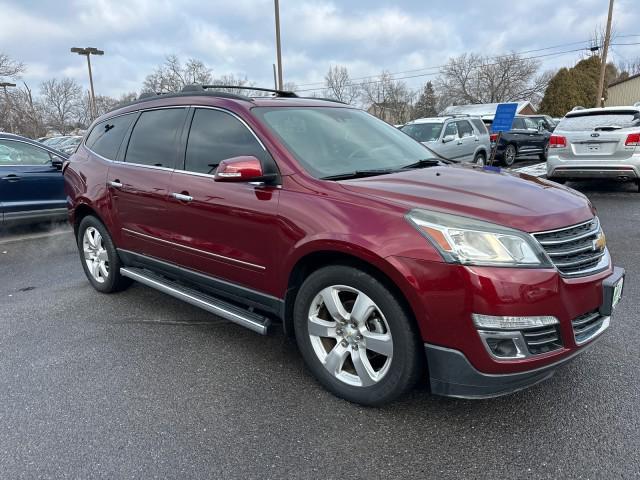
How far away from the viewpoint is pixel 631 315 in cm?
377

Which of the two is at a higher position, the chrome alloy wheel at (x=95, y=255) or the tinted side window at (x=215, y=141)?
the tinted side window at (x=215, y=141)

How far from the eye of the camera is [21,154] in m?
7.46

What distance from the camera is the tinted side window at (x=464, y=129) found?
43.0 ft

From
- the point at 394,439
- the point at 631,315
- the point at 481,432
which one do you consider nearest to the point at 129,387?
the point at 394,439

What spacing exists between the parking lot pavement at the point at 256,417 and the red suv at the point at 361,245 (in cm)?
27

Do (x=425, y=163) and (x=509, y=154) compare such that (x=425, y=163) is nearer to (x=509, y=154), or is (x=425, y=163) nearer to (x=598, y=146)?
(x=598, y=146)

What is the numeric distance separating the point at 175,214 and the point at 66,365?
50.7 inches

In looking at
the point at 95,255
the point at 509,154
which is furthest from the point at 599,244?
the point at 509,154

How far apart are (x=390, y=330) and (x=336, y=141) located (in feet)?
4.88

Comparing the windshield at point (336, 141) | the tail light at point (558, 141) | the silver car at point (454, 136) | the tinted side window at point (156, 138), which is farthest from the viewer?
the silver car at point (454, 136)

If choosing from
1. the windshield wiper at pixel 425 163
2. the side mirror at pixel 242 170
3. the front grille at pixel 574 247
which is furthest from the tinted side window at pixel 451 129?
the side mirror at pixel 242 170

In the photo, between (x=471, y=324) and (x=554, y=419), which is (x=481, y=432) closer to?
(x=554, y=419)

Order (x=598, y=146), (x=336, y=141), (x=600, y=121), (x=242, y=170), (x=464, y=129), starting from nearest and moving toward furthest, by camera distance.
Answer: (x=242, y=170) → (x=336, y=141) → (x=598, y=146) → (x=600, y=121) → (x=464, y=129)

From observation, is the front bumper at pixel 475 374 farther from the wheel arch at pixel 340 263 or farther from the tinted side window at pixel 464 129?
the tinted side window at pixel 464 129
